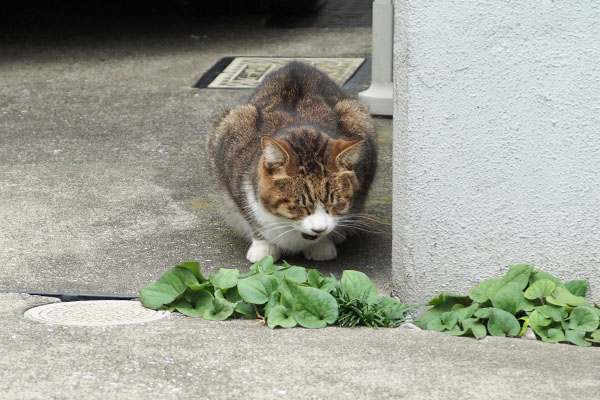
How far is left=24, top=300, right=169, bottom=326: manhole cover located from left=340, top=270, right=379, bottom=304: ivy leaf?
0.72 meters

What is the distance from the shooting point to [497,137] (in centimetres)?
353

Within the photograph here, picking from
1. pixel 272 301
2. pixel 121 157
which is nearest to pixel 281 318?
pixel 272 301

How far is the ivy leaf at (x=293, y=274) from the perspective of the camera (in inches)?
148

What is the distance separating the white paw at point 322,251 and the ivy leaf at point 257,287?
70 cm

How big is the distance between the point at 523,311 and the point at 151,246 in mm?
1788

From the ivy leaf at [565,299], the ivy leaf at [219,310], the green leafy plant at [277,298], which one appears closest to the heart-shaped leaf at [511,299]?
the ivy leaf at [565,299]

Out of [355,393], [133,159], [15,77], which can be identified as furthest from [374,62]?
[355,393]

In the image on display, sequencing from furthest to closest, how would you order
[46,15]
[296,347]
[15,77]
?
[46,15], [15,77], [296,347]

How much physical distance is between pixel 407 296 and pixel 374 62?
3051 mm

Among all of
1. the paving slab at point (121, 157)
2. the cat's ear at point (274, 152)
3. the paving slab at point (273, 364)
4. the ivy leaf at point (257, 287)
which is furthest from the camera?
the paving slab at point (121, 157)

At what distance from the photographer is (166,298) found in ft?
12.1

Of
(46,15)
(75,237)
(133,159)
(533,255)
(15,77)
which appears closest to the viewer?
(533,255)

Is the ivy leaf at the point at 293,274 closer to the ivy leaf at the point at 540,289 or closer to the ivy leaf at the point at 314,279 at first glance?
the ivy leaf at the point at 314,279

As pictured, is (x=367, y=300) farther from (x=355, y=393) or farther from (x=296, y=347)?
(x=355, y=393)
